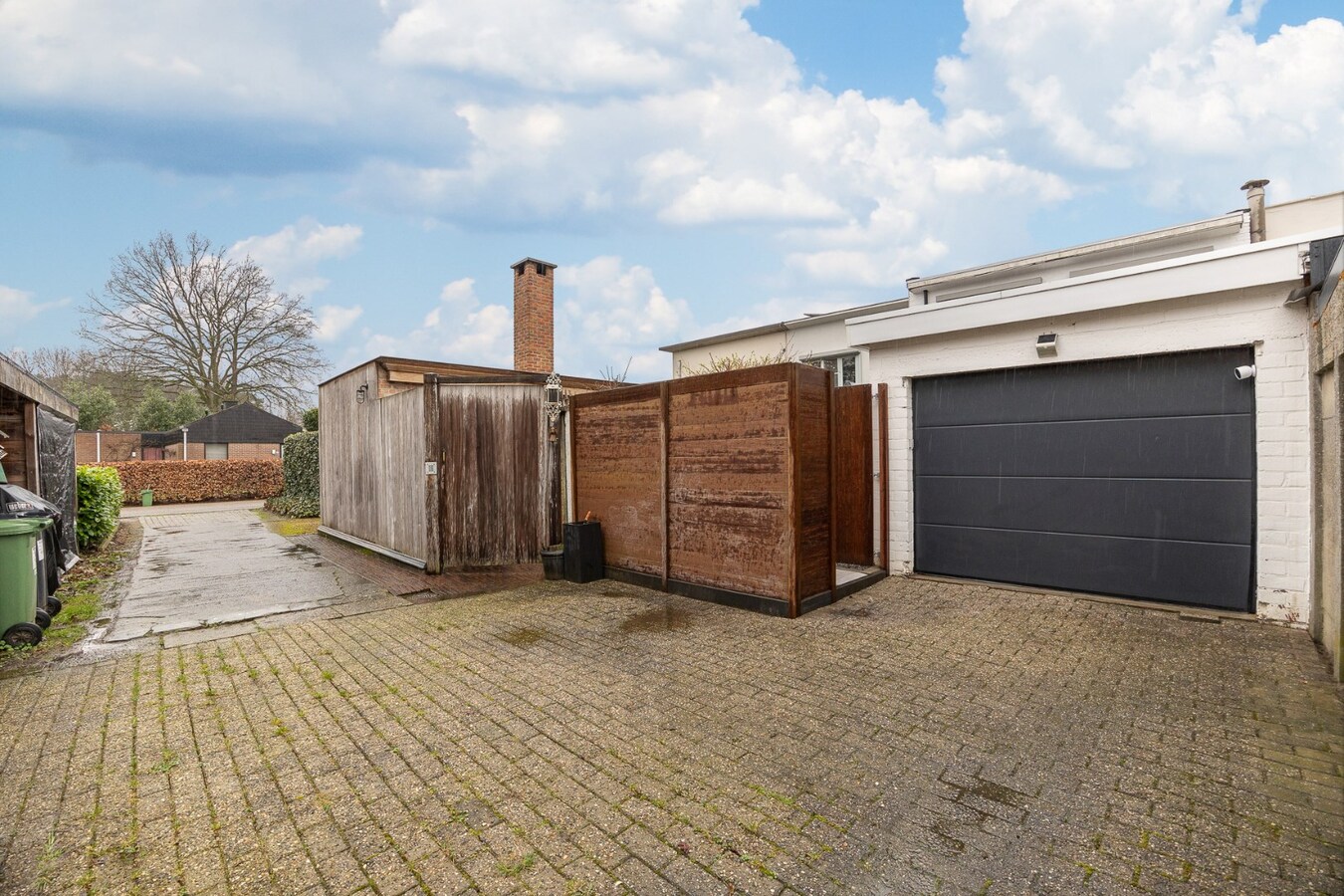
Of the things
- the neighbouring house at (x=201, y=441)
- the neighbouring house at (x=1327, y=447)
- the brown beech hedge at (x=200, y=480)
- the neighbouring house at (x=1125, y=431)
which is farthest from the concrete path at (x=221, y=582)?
the neighbouring house at (x=201, y=441)

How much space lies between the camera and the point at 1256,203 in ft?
32.1

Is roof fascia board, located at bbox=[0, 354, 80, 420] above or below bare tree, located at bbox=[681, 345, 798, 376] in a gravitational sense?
below

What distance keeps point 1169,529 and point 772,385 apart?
3.71m

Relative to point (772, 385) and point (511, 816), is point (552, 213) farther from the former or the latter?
point (511, 816)

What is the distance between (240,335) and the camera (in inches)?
979

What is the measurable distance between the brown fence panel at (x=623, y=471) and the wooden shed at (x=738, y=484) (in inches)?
0.6

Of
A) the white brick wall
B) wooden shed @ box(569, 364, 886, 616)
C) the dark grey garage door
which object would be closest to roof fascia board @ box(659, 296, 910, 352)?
wooden shed @ box(569, 364, 886, 616)

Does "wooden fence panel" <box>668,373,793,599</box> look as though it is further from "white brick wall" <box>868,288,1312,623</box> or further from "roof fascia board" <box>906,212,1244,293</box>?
"roof fascia board" <box>906,212,1244,293</box>

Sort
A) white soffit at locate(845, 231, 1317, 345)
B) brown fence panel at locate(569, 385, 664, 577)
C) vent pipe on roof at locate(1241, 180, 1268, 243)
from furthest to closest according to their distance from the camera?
vent pipe on roof at locate(1241, 180, 1268, 243) < brown fence panel at locate(569, 385, 664, 577) < white soffit at locate(845, 231, 1317, 345)

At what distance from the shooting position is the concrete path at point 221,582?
5.51 metres

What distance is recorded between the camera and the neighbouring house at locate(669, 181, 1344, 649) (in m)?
4.64

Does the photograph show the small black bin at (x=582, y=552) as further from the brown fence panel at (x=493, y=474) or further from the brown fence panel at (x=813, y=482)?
the brown fence panel at (x=813, y=482)

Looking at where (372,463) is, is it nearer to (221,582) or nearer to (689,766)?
(221,582)

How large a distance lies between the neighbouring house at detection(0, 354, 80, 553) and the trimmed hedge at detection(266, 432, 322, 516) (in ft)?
20.3
